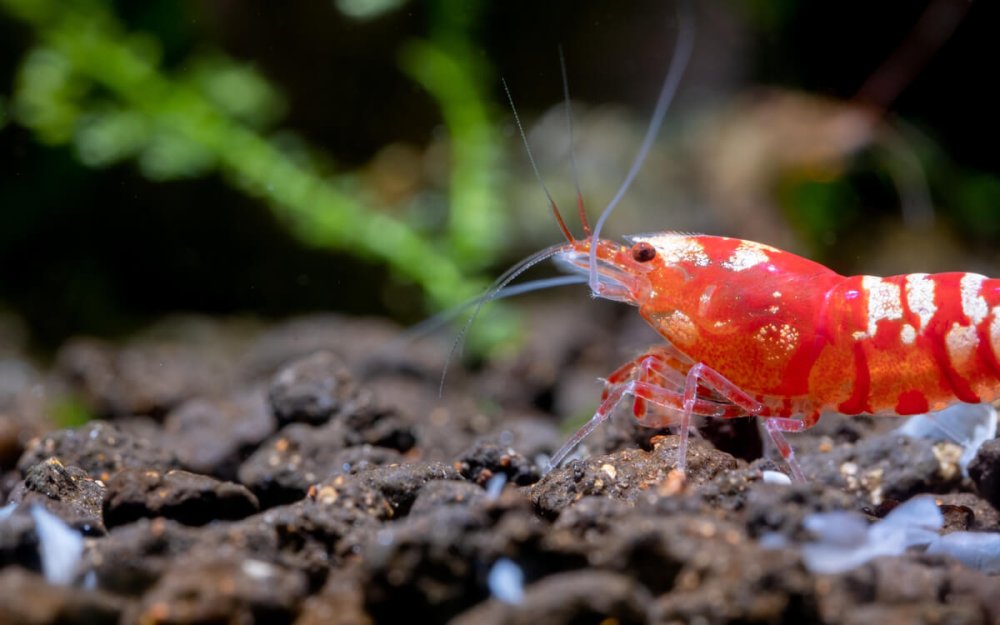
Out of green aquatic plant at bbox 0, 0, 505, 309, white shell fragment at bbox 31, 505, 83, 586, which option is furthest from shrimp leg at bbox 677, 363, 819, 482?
green aquatic plant at bbox 0, 0, 505, 309

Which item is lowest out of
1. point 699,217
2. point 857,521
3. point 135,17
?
point 857,521

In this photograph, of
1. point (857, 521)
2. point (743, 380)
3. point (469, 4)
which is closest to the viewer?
point (857, 521)

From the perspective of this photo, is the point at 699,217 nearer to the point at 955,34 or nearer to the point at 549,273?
the point at 549,273

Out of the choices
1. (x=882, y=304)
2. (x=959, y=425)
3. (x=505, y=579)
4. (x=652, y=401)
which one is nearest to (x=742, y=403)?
(x=652, y=401)

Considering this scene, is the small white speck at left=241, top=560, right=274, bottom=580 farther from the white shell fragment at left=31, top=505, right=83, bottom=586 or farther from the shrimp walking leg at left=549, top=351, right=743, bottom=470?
the shrimp walking leg at left=549, top=351, right=743, bottom=470

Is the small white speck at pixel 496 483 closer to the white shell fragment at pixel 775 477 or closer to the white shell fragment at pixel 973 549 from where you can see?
the white shell fragment at pixel 775 477

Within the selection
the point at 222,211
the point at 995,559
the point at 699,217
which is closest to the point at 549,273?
the point at 699,217
